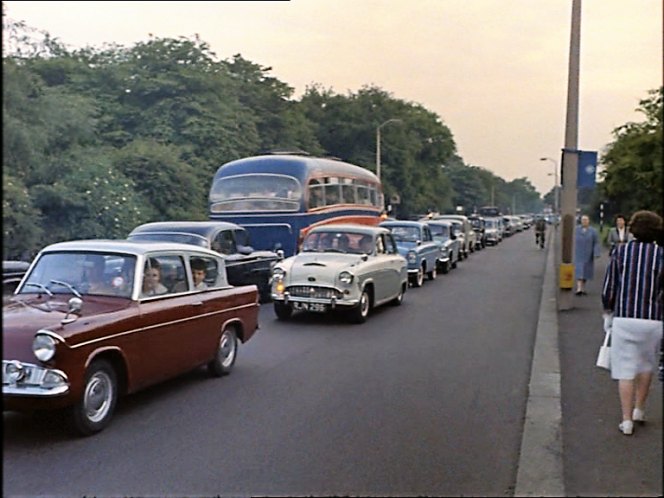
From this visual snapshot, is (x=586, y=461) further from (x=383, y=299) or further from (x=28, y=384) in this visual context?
(x=383, y=299)

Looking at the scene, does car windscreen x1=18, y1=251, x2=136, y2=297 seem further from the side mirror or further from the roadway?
the roadway

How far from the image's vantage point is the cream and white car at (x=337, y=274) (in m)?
12.6

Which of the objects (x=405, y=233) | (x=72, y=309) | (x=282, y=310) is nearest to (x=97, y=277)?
(x=72, y=309)

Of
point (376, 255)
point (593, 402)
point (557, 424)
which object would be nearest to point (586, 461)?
point (557, 424)

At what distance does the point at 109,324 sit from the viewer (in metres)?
6.24

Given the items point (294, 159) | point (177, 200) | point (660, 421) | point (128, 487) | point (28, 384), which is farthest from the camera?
point (294, 159)

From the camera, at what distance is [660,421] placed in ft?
6.58

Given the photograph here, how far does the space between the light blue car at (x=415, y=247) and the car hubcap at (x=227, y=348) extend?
10.5m

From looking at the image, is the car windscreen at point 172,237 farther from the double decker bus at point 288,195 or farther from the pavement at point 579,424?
the pavement at point 579,424

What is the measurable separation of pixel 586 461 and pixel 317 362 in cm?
649

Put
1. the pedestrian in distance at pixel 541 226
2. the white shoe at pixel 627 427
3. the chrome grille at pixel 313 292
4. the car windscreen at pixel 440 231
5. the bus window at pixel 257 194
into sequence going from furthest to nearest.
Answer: the car windscreen at pixel 440 231 → the chrome grille at pixel 313 292 → the bus window at pixel 257 194 → the pedestrian in distance at pixel 541 226 → the white shoe at pixel 627 427

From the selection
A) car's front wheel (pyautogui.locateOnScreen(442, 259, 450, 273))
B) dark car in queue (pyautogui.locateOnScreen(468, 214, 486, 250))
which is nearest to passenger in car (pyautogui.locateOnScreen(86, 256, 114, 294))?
car's front wheel (pyautogui.locateOnScreen(442, 259, 450, 273))

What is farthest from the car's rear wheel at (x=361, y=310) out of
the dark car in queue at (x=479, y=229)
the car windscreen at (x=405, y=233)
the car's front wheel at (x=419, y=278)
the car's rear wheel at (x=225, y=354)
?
the dark car in queue at (x=479, y=229)

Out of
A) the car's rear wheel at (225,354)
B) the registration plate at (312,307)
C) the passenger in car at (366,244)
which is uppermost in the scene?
the passenger in car at (366,244)
